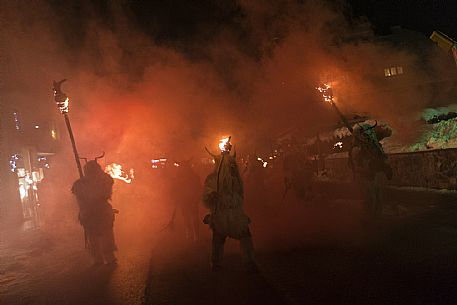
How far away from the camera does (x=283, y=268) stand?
18.0 feet

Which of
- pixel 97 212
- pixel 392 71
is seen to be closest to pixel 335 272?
pixel 97 212

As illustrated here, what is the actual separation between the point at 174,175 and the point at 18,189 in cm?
902

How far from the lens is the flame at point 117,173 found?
547 inches

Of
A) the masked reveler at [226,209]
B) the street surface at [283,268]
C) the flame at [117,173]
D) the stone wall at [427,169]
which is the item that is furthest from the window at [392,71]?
the masked reveler at [226,209]

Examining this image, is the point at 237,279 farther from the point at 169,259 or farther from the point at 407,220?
the point at 407,220

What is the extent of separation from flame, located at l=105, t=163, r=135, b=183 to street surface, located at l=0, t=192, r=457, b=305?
4329mm

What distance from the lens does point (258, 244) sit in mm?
7250

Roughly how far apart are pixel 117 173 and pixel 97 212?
22.2 ft

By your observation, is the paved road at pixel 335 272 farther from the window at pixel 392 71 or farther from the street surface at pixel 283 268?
the window at pixel 392 71

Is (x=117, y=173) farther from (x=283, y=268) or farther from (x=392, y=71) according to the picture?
(x=392, y=71)

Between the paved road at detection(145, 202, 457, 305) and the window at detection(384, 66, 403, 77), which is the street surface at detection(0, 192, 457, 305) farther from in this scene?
the window at detection(384, 66, 403, 77)

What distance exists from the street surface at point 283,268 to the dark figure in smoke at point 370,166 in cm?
40

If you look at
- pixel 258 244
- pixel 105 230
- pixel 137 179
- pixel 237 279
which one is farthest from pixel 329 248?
pixel 137 179

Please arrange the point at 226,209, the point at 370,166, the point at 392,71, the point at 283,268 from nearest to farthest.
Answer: the point at 283,268 < the point at 226,209 < the point at 370,166 < the point at 392,71
